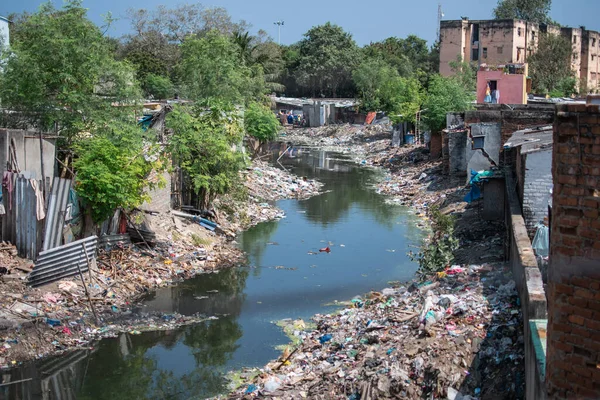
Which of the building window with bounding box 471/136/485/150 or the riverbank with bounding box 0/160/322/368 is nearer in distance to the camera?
the riverbank with bounding box 0/160/322/368

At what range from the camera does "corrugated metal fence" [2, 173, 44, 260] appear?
437 inches

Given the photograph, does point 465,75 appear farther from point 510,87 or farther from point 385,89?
point 510,87

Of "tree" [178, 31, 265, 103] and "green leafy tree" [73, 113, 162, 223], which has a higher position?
"tree" [178, 31, 265, 103]

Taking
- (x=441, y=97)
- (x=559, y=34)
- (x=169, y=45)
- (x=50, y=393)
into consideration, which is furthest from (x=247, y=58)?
(x=50, y=393)

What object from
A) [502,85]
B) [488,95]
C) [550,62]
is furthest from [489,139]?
[550,62]

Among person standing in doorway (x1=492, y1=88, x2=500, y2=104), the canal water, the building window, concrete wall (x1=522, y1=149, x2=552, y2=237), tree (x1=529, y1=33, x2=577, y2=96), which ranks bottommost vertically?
the canal water

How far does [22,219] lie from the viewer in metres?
11.2

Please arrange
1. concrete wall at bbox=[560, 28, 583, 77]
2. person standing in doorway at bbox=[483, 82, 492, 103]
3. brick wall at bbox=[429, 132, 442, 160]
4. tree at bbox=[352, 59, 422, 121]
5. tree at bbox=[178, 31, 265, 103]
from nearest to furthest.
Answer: tree at bbox=[178, 31, 265, 103], brick wall at bbox=[429, 132, 442, 160], person standing in doorway at bbox=[483, 82, 492, 103], tree at bbox=[352, 59, 422, 121], concrete wall at bbox=[560, 28, 583, 77]

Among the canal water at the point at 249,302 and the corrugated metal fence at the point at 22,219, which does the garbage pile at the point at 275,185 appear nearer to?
the canal water at the point at 249,302

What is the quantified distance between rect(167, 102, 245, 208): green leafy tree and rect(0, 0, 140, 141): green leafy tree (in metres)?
3.04

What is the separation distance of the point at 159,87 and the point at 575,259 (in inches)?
1178

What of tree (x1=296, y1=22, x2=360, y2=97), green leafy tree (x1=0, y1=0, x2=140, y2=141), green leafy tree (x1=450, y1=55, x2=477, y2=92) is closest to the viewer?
green leafy tree (x1=0, y1=0, x2=140, y2=141)

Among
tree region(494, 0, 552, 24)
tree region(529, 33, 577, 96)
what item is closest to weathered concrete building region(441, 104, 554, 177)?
tree region(529, 33, 577, 96)

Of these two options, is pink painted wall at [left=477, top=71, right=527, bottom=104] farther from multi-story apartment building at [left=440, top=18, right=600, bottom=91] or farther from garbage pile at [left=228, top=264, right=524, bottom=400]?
garbage pile at [left=228, top=264, right=524, bottom=400]
